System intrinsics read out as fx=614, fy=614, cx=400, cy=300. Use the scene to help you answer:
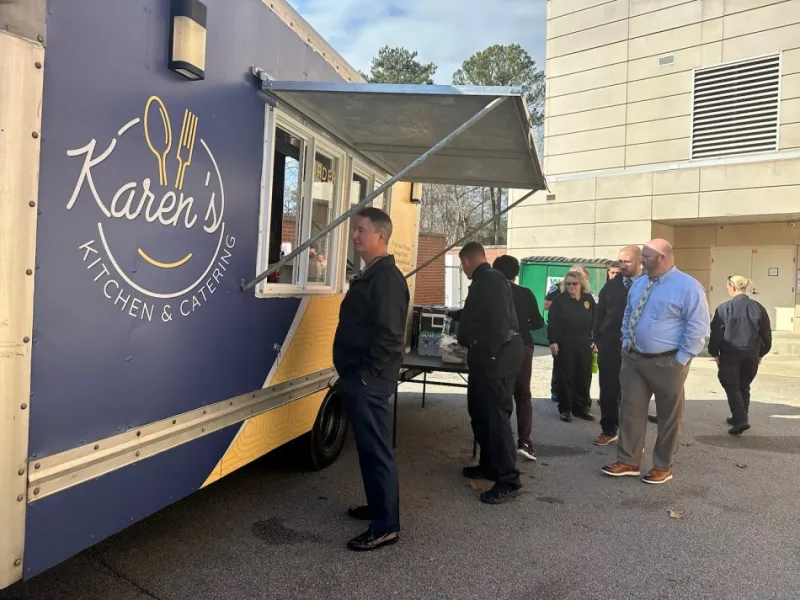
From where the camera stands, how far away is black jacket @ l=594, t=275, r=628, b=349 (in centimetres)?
601

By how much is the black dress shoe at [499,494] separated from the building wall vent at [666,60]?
14626 mm

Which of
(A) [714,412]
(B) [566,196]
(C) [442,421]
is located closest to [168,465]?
(C) [442,421]

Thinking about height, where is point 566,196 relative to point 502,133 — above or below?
above

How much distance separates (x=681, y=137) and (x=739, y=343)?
10.7 meters

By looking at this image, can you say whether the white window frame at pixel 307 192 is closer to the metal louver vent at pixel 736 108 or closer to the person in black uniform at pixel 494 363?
the person in black uniform at pixel 494 363

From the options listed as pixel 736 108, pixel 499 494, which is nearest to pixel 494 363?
pixel 499 494

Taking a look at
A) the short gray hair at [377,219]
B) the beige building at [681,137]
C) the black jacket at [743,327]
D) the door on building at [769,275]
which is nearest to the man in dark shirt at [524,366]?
the short gray hair at [377,219]

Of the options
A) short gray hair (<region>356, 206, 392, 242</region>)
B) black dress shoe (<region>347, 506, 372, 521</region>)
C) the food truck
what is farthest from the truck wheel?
short gray hair (<region>356, 206, 392, 242</region>)

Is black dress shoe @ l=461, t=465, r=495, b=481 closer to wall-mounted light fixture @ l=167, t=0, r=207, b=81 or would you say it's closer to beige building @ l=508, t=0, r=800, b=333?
wall-mounted light fixture @ l=167, t=0, r=207, b=81

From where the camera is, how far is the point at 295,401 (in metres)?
3.91

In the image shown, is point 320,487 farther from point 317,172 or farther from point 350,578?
point 317,172

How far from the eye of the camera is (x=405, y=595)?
2.96 meters

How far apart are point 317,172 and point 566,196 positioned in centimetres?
1429

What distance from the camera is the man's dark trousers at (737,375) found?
254 inches
